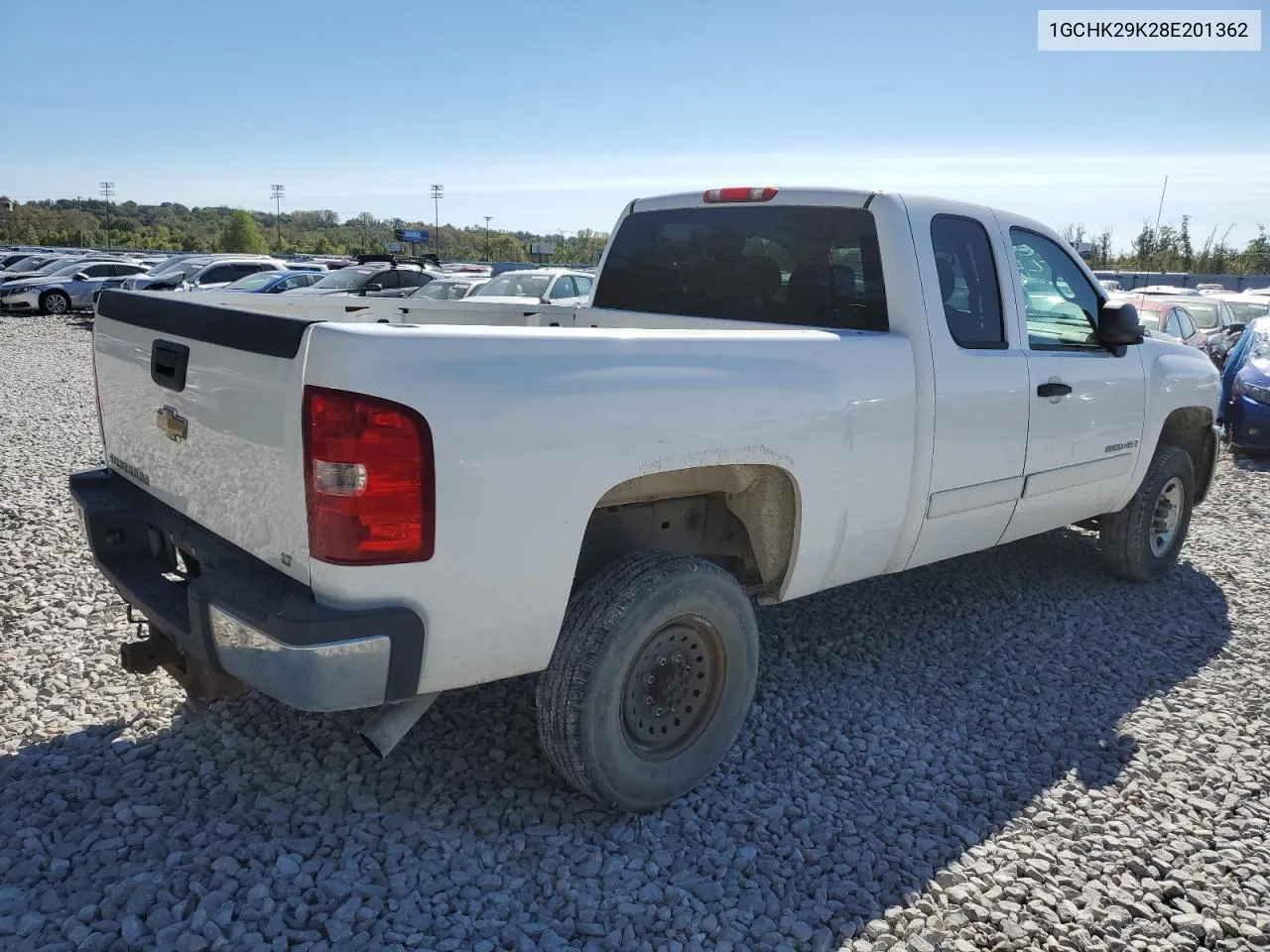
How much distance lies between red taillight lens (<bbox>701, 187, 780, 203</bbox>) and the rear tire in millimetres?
2805

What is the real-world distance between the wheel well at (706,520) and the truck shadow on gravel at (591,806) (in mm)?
736

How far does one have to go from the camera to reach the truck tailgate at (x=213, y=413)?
2371 mm

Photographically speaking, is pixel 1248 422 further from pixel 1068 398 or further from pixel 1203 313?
pixel 1068 398

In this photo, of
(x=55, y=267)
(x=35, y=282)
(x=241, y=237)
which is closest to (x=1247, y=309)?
(x=35, y=282)

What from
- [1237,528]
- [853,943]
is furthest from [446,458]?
[1237,528]

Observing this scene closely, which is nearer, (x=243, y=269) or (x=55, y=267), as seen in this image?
(x=243, y=269)

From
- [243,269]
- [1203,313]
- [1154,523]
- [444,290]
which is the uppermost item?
[243,269]

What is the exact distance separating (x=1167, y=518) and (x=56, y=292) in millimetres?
26731

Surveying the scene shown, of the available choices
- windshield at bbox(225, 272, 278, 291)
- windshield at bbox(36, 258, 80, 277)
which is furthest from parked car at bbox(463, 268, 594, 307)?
windshield at bbox(36, 258, 80, 277)

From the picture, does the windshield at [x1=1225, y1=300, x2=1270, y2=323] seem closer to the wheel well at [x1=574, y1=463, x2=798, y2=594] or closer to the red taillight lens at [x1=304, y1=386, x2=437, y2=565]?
the wheel well at [x1=574, y1=463, x2=798, y2=594]

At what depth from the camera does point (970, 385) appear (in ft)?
12.2

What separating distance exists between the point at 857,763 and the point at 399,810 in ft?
5.36

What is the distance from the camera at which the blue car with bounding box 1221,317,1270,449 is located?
383 inches

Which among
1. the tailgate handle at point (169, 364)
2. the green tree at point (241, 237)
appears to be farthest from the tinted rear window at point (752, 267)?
the green tree at point (241, 237)
